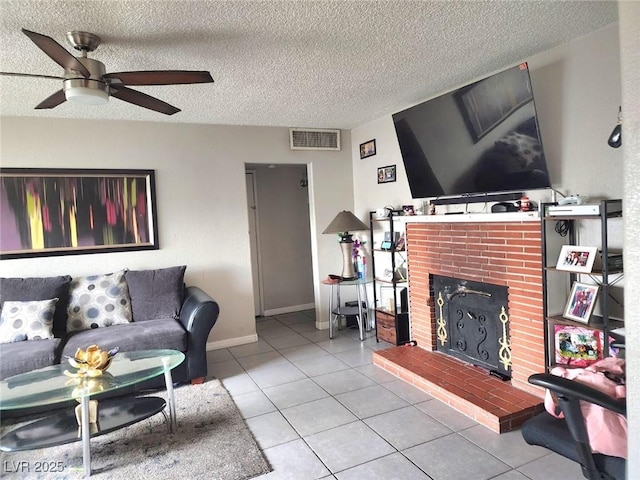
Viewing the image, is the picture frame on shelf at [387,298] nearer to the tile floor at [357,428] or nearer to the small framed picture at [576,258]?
the tile floor at [357,428]

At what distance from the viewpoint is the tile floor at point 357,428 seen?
2.15 metres

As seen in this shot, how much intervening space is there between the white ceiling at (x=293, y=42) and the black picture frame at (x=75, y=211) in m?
0.59

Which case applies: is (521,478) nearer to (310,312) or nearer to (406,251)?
(406,251)

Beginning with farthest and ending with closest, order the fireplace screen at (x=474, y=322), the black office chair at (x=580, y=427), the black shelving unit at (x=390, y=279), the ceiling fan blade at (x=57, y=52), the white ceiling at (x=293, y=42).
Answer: the black shelving unit at (x=390, y=279), the fireplace screen at (x=474, y=322), the white ceiling at (x=293, y=42), the ceiling fan blade at (x=57, y=52), the black office chair at (x=580, y=427)

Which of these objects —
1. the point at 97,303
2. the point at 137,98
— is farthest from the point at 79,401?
the point at 137,98

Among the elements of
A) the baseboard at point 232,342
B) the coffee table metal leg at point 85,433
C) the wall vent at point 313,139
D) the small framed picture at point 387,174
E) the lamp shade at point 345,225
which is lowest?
the baseboard at point 232,342

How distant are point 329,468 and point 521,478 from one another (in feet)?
3.10

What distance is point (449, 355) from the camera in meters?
3.53

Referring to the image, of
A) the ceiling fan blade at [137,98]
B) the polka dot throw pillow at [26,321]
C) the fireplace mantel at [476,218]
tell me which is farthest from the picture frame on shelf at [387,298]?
the polka dot throw pillow at [26,321]

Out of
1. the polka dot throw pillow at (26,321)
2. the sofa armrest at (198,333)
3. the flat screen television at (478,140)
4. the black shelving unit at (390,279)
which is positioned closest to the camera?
Answer: the flat screen television at (478,140)

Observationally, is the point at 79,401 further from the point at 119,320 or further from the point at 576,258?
the point at 576,258

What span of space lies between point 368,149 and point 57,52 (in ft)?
10.7

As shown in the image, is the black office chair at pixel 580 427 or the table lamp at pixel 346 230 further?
the table lamp at pixel 346 230

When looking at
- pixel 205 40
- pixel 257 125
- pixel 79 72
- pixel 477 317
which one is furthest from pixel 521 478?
pixel 257 125
